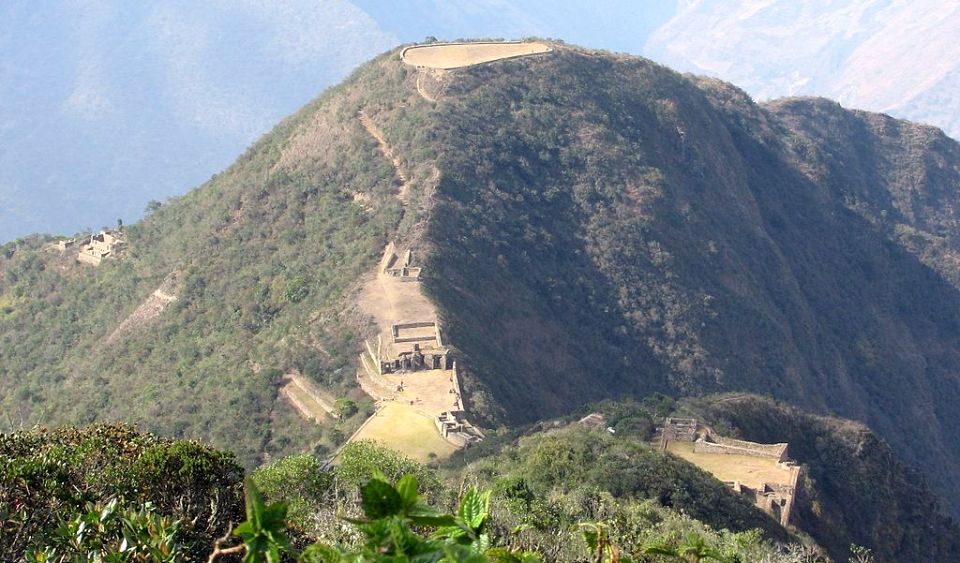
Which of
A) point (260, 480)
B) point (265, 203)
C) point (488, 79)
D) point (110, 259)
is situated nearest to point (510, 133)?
point (488, 79)

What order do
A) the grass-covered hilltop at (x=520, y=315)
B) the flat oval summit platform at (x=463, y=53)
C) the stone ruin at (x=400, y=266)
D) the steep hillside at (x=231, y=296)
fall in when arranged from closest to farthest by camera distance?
the grass-covered hilltop at (x=520, y=315) → the steep hillside at (x=231, y=296) → the stone ruin at (x=400, y=266) → the flat oval summit platform at (x=463, y=53)

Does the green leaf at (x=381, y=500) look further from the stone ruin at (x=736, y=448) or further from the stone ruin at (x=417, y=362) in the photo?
the stone ruin at (x=417, y=362)

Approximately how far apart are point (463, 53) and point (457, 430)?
134 ft

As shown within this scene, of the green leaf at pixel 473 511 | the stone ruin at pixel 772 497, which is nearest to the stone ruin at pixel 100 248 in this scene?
the stone ruin at pixel 772 497

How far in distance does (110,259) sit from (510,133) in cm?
2427

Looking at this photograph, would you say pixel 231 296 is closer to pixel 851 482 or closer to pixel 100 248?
pixel 100 248

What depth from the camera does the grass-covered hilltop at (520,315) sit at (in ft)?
124

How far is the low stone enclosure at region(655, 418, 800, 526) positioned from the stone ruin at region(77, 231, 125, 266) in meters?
37.6

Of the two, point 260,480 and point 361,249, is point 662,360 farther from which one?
point 260,480

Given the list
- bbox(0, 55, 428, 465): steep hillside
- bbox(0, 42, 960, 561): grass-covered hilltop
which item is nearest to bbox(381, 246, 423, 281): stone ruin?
bbox(0, 42, 960, 561): grass-covered hilltop

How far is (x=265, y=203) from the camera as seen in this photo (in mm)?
65625

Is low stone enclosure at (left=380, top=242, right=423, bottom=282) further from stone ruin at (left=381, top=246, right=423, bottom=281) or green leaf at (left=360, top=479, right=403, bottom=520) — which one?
green leaf at (left=360, top=479, right=403, bottom=520)

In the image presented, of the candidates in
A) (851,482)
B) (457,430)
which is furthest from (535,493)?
(851,482)

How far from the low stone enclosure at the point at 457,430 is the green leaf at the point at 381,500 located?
3324cm
